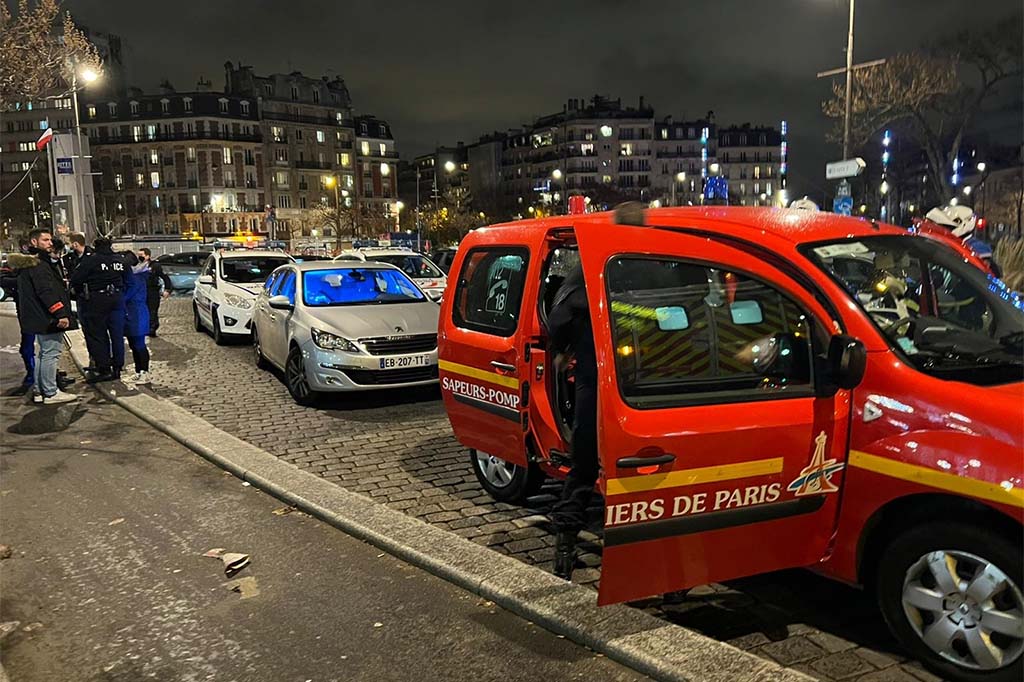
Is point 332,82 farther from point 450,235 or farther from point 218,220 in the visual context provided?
point 450,235

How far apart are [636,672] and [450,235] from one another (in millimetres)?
82243

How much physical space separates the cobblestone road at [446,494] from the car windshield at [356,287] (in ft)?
4.00

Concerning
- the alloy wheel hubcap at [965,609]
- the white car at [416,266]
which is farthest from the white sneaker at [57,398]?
the alloy wheel hubcap at [965,609]

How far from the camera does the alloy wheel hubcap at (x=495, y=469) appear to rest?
5.36 m

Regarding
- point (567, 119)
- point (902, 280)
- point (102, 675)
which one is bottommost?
point (102, 675)

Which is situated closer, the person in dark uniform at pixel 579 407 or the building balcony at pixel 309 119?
the person in dark uniform at pixel 579 407

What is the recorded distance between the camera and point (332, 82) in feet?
333

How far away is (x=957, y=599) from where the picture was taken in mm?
2996

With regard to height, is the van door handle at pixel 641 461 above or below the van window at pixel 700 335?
below

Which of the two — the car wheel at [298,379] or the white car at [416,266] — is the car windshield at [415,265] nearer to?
the white car at [416,266]

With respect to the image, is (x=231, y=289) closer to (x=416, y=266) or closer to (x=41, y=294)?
(x=416, y=266)

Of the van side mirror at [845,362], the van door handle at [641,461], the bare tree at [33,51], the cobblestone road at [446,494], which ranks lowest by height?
the cobblestone road at [446,494]

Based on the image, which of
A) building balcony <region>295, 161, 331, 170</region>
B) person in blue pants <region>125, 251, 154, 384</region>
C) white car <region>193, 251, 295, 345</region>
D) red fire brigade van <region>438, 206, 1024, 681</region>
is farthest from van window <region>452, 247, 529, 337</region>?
building balcony <region>295, 161, 331, 170</region>

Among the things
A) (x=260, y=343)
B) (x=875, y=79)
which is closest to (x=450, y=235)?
(x=875, y=79)
